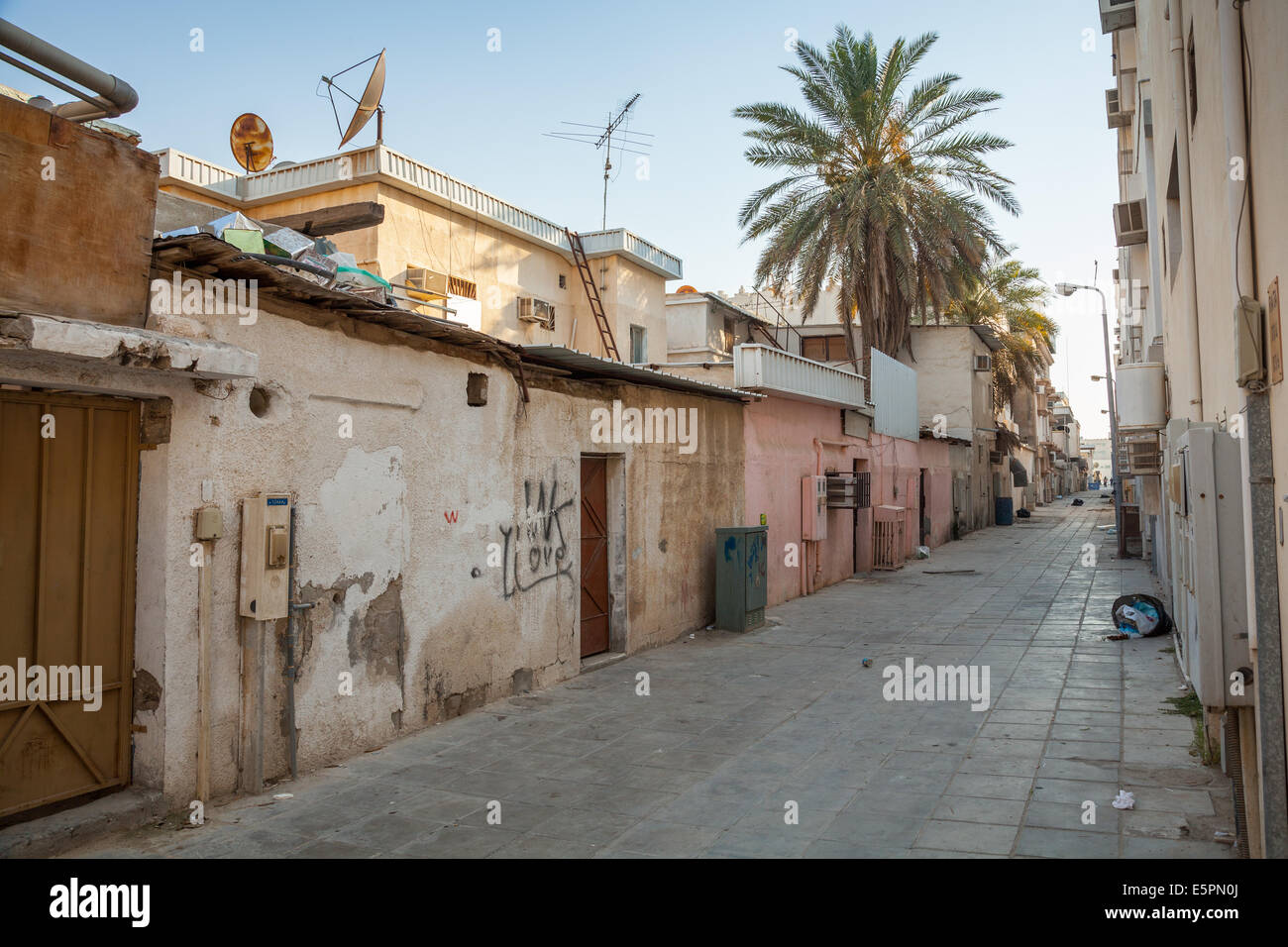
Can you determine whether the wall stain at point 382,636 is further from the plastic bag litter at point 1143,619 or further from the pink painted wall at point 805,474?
the plastic bag litter at point 1143,619

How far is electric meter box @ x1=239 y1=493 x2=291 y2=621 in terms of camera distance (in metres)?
5.54

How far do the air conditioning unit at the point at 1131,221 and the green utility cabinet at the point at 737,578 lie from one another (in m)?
6.88

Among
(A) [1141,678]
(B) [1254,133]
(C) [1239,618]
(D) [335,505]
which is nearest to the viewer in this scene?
(B) [1254,133]

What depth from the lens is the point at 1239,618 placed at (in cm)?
407

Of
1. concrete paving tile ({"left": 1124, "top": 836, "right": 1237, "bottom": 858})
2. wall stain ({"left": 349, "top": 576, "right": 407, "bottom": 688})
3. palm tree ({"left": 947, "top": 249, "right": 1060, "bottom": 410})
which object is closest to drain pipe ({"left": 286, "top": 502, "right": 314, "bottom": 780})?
wall stain ({"left": 349, "top": 576, "right": 407, "bottom": 688})

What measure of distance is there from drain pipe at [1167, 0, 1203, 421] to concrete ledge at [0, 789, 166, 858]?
7.38m

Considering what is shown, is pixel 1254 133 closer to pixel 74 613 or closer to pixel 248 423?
pixel 248 423

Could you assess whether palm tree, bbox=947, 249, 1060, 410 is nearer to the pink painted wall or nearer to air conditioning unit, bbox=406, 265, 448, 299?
the pink painted wall

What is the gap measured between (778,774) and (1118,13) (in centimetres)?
1145

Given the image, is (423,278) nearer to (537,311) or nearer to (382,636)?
(537,311)

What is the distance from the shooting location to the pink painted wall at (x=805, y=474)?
1449 cm

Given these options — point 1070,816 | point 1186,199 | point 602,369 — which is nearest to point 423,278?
point 602,369

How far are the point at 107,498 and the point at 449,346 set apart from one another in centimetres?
311
